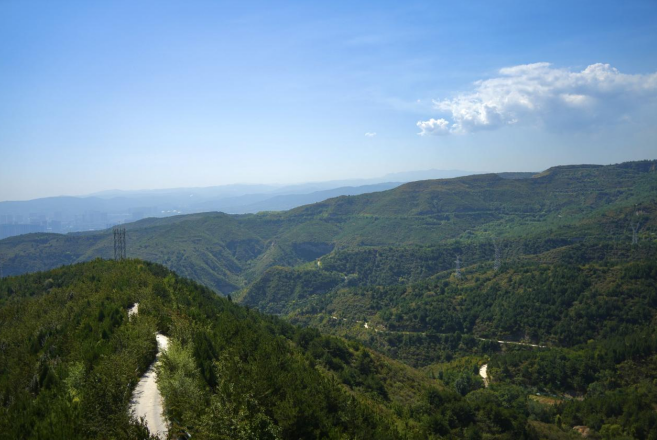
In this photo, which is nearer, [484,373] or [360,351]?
Answer: [360,351]

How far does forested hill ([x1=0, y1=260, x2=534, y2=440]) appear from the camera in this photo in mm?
14727

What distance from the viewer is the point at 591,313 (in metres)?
73.1

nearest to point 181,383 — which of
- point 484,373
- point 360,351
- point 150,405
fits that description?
point 150,405

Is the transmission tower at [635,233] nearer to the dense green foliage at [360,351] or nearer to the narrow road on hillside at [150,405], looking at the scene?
the dense green foliage at [360,351]

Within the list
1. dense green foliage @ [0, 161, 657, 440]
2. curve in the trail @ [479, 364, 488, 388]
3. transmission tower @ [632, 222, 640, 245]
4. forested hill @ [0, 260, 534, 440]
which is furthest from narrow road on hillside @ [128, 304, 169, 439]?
transmission tower @ [632, 222, 640, 245]

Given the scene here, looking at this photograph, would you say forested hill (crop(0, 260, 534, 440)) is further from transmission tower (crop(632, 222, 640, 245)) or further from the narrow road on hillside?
transmission tower (crop(632, 222, 640, 245))

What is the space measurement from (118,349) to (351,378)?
25.1m

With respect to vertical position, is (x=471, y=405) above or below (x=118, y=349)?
below

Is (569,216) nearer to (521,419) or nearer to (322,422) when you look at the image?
(521,419)

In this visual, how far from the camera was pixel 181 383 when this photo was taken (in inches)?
666

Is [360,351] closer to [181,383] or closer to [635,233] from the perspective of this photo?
[181,383]

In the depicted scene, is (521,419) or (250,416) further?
(521,419)

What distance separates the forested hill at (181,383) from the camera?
1473cm

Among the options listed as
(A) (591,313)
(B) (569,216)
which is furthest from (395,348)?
(B) (569,216)
